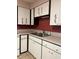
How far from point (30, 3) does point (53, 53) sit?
3112mm

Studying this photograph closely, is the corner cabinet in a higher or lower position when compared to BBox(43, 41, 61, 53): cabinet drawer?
lower

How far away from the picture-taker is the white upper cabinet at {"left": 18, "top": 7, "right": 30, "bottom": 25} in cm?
375

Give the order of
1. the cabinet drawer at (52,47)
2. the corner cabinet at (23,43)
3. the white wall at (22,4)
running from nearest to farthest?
the cabinet drawer at (52,47), the corner cabinet at (23,43), the white wall at (22,4)

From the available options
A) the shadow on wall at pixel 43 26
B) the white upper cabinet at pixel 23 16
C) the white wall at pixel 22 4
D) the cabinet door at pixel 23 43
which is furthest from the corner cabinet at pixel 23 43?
the white wall at pixel 22 4

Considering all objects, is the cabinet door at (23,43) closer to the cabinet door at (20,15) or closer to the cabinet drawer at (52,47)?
the cabinet door at (20,15)

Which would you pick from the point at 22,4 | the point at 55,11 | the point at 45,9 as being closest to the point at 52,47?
the point at 55,11

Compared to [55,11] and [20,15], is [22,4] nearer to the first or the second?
[20,15]

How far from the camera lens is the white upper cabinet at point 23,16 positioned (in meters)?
3.75

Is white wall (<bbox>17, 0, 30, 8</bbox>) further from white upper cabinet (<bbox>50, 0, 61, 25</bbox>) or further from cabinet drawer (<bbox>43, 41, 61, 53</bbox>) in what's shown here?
cabinet drawer (<bbox>43, 41, 61, 53</bbox>)

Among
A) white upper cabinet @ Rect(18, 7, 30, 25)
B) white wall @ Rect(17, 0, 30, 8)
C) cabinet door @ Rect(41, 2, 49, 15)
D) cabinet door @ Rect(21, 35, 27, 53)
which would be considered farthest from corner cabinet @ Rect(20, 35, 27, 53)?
white wall @ Rect(17, 0, 30, 8)

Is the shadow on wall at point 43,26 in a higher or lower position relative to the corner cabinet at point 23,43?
higher
